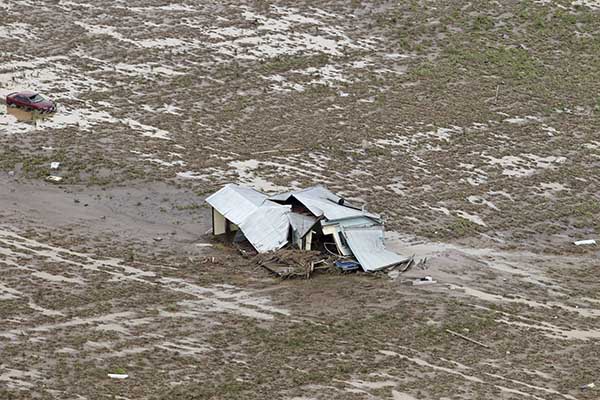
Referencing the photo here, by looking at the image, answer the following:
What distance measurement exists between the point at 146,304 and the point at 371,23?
2179 centimetres

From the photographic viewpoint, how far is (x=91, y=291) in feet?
72.6

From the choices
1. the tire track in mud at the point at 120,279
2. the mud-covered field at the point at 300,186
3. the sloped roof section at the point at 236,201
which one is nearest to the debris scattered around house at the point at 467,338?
the mud-covered field at the point at 300,186

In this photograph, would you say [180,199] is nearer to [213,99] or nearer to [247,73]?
[213,99]

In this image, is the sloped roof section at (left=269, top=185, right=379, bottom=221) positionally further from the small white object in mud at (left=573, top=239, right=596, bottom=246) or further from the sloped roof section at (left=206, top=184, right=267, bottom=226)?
the small white object in mud at (left=573, top=239, right=596, bottom=246)

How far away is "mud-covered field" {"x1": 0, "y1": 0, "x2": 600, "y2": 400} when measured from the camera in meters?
20.1

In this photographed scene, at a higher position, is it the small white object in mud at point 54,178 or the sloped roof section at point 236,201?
the sloped roof section at point 236,201

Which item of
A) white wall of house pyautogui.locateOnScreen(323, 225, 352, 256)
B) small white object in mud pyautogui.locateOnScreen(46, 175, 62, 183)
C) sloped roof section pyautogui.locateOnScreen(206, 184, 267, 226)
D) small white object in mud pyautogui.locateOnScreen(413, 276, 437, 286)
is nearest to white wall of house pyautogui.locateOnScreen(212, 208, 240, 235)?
sloped roof section pyautogui.locateOnScreen(206, 184, 267, 226)

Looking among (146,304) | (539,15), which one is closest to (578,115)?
(539,15)

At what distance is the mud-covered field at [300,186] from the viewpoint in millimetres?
20078

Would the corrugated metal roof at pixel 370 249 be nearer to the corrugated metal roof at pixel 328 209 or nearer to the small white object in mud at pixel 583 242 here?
the corrugated metal roof at pixel 328 209

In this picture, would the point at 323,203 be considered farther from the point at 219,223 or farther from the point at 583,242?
the point at 583,242

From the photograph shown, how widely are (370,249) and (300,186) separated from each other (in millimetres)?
4384

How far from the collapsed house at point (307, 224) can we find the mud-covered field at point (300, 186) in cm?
59

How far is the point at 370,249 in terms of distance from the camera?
24047 millimetres
